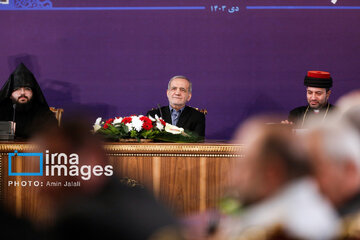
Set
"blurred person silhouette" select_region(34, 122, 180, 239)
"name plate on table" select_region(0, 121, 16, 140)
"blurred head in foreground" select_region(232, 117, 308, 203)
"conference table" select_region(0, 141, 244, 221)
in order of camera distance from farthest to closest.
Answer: "name plate on table" select_region(0, 121, 16, 140) < "conference table" select_region(0, 141, 244, 221) < "blurred person silhouette" select_region(34, 122, 180, 239) < "blurred head in foreground" select_region(232, 117, 308, 203)

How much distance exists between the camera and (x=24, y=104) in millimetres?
5223

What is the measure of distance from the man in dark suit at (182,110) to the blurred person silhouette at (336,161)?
4154 mm

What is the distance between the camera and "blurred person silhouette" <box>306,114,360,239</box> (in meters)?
0.98

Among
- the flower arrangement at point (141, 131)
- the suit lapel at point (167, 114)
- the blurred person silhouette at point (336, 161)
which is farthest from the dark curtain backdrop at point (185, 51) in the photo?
the blurred person silhouette at point (336, 161)

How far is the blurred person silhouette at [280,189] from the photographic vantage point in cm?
95

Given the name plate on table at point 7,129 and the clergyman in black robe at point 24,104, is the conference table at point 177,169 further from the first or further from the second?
the clergyman in black robe at point 24,104

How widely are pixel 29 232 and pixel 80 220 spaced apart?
194mm

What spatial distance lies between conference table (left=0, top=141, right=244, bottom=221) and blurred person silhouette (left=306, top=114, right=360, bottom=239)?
2941 mm

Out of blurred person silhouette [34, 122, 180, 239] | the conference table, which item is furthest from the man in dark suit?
blurred person silhouette [34, 122, 180, 239]

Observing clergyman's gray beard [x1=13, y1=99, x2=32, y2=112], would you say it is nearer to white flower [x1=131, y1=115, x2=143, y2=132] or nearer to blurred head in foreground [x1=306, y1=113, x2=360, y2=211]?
white flower [x1=131, y1=115, x2=143, y2=132]

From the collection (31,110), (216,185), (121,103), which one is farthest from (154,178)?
(121,103)

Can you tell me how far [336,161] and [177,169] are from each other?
3058 mm

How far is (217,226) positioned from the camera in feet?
4.38

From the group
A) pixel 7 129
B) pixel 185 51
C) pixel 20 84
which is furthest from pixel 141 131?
pixel 185 51
